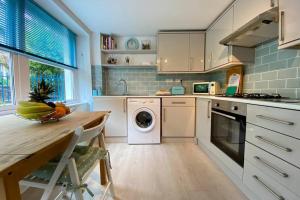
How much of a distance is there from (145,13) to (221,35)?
1187 millimetres

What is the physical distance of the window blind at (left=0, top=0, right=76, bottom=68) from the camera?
5.16 feet

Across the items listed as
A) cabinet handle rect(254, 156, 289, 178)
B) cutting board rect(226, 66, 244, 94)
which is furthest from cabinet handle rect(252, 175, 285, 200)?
cutting board rect(226, 66, 244, 94)

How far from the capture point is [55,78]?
256cm

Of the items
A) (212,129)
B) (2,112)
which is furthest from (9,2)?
(212,129)

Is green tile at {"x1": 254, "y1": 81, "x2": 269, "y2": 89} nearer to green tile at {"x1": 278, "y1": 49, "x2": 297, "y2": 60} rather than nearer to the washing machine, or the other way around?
green tile at {"x1": 278, "y1": 49, "x2": 297, "y2": 60}

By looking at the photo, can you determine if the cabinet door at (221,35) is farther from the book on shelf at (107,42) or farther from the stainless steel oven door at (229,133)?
the book on shelf at (107,42)

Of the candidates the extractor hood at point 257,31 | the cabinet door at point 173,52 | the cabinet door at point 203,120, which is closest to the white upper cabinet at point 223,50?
the extractor hood at point 257,31

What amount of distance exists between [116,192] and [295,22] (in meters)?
2.08

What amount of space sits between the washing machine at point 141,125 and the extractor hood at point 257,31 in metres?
1.48

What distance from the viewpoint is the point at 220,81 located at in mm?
2916

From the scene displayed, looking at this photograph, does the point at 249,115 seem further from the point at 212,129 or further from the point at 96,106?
the point at 96,106

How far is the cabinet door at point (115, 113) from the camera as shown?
2.82m

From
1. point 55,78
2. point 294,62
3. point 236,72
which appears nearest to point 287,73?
point 294,62

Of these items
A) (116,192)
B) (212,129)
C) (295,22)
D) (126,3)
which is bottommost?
(116,192)
